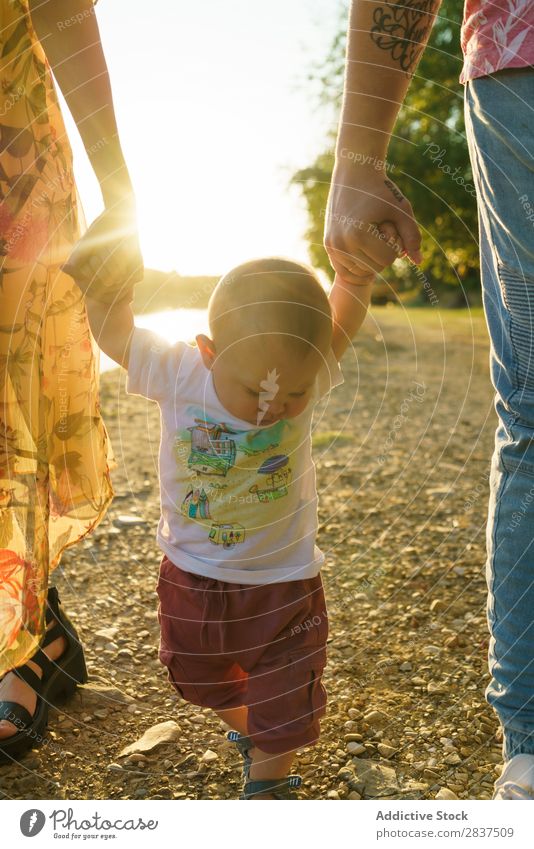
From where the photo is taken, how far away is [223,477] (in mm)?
1859

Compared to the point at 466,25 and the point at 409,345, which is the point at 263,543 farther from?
the point at 409,345

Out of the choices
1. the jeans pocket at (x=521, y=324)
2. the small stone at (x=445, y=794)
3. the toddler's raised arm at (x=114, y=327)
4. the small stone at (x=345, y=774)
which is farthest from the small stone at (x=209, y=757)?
the jeans pocket at (x=521, y=324)

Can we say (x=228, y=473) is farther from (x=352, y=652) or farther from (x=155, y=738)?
(x=352, y=652)

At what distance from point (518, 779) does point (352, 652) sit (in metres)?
0.93

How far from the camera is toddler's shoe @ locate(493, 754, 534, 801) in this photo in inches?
66.2

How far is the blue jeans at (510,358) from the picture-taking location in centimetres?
159

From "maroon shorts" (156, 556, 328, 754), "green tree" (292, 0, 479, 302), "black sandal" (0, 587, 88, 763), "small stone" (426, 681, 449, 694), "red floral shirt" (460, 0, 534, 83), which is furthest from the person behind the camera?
"green tree" (292, 0, 479, 302)

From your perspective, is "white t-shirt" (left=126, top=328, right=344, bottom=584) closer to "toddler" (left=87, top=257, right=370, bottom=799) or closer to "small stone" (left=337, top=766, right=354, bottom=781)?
"toddler" (left=87, top=257, right=370, bottom=799)

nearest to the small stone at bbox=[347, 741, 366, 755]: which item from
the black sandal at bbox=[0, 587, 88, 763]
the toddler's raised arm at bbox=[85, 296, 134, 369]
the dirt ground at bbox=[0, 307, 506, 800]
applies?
the dirt ground at bbox=[0, 307, 506, 800]

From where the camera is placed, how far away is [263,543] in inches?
72.9

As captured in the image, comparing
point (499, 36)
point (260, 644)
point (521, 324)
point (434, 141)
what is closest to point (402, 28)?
point (499, 36)

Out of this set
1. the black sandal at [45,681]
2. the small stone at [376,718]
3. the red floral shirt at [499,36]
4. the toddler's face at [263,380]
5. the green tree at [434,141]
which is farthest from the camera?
the green tree at [434,141]

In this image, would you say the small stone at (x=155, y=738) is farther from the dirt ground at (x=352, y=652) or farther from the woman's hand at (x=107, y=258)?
the woman's hand at (x=107, y=258)

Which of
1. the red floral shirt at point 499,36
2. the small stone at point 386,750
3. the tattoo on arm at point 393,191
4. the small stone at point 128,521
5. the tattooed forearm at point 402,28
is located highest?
the tattooed forearm at point 402,28
